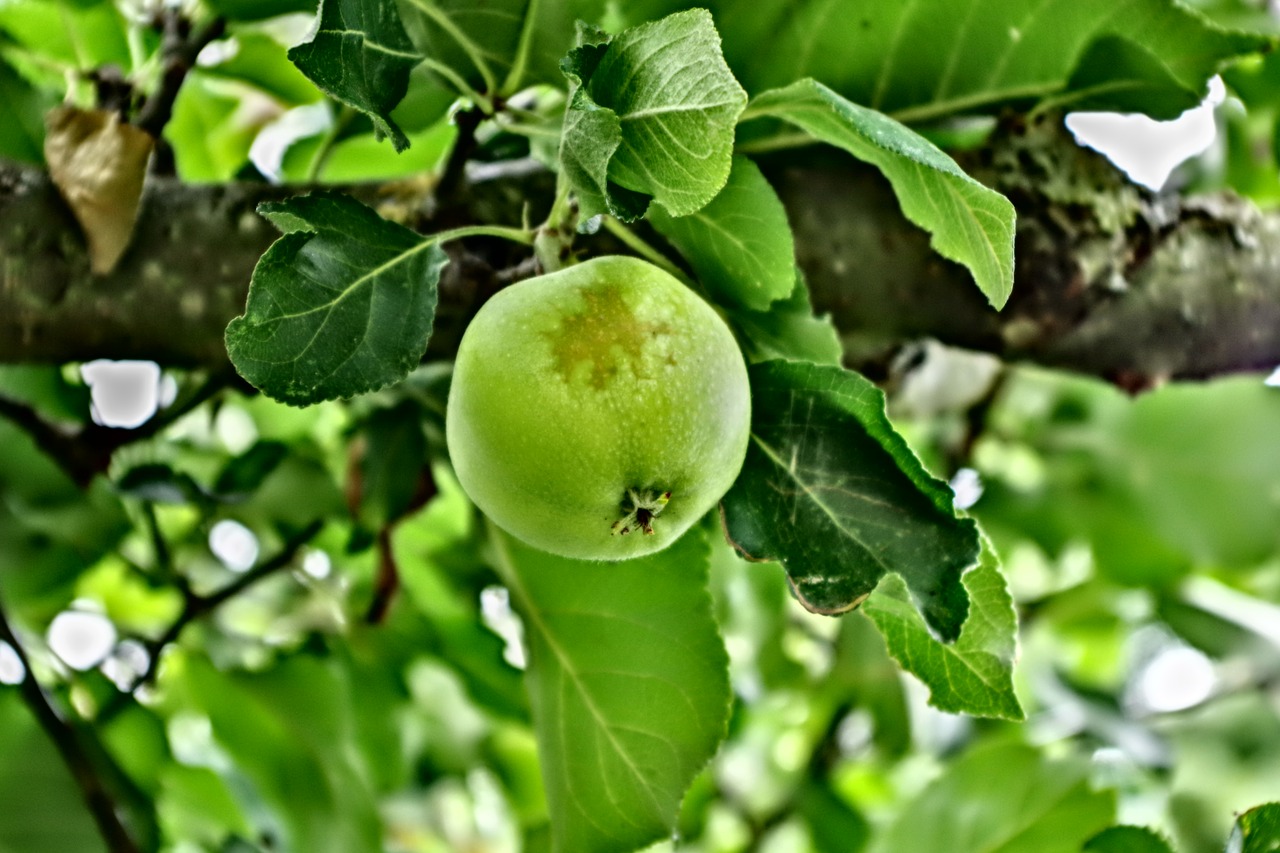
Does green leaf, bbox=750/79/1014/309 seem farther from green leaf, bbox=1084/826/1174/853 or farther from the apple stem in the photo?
green leaf, bbox=1084/826/1174/853

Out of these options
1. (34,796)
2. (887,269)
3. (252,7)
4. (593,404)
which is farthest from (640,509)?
(34,796)

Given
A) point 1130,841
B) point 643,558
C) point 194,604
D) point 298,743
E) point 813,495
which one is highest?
point 813,495

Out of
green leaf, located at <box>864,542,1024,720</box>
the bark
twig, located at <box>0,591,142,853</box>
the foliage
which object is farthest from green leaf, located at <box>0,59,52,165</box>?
green leaf, located at <box>864,542,1024,720</box>

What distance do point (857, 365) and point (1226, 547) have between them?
52 centimetres

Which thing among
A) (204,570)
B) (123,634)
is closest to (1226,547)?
(204,570)

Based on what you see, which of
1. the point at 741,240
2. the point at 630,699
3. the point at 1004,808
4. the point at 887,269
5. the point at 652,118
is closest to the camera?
the point at 652,118

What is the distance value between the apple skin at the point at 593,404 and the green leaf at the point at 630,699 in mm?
156

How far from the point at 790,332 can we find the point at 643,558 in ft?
0.53

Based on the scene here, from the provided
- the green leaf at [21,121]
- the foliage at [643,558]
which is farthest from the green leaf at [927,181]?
the green leaf at [21,121]

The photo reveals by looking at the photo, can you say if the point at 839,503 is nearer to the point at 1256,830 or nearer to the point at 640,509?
the point at 640,509

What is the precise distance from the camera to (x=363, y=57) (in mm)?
475

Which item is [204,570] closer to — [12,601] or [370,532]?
[12,601]

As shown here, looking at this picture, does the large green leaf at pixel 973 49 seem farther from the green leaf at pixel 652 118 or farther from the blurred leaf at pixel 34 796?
the blurred leaf at pixel 34 796

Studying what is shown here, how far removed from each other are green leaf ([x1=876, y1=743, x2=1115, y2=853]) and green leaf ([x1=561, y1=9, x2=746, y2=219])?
0.66 m
